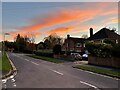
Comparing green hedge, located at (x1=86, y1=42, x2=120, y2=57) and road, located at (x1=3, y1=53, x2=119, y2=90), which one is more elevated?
green hedge, located at (x1=86, y1=42, x2=120, y2=57)

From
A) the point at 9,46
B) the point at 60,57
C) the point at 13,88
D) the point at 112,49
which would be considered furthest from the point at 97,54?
the point at 9,46

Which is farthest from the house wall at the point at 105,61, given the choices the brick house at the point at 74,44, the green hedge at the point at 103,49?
the brick house at the point at 74,44

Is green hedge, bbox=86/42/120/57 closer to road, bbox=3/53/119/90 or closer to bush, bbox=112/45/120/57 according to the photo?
bush, bbox=112/45/120/57

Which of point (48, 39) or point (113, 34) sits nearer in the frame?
point (113, 34)

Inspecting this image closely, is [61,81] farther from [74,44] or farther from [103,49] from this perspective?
[74,44]

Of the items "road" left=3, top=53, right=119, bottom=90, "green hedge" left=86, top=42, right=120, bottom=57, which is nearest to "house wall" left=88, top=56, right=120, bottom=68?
"green hedge" left=86, top=42, right=120, bottom=57

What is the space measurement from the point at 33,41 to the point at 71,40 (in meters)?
37.8

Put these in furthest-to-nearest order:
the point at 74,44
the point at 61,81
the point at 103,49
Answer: the point at 74,44 → the point at 103,49 → the point at 61,81

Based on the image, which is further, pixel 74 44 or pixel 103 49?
pixel 74 44

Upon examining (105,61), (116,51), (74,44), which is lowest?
(105,61)

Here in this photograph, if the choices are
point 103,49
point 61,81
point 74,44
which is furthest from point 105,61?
point 74,44

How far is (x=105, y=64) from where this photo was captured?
36.6 metres

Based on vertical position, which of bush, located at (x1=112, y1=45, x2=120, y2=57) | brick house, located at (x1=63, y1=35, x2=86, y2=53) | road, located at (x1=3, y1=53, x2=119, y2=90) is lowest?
road, located at (x1=3, y1=53, x2=119, y2=90)

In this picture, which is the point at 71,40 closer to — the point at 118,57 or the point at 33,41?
the point at 33,41
